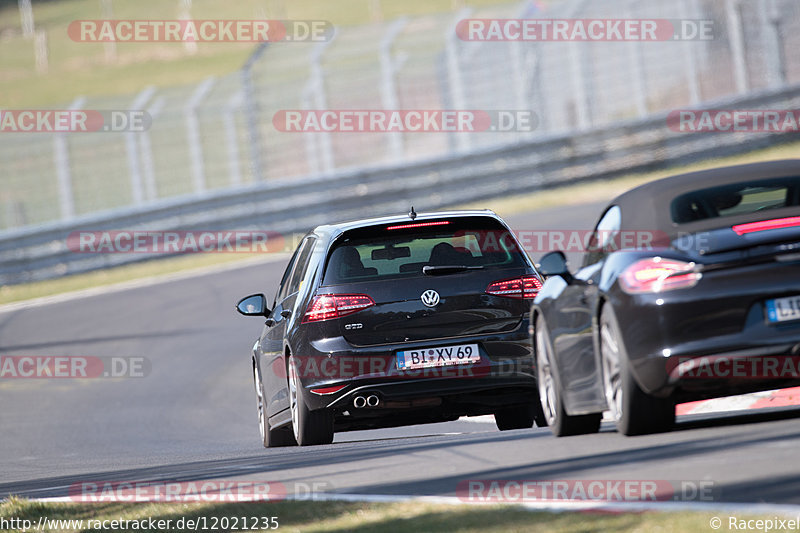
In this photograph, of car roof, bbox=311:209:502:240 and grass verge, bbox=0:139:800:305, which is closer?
car roof, bbox=311:209:502:240

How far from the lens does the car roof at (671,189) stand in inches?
322

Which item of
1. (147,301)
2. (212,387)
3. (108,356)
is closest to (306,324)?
(212,387)

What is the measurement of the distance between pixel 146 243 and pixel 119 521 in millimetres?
18598

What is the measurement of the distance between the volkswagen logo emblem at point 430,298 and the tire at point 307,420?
993mm

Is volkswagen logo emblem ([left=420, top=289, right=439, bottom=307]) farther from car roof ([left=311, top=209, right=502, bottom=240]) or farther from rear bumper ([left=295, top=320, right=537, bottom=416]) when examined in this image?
car roof ([left=311, top=209, right=502, bottom=240])

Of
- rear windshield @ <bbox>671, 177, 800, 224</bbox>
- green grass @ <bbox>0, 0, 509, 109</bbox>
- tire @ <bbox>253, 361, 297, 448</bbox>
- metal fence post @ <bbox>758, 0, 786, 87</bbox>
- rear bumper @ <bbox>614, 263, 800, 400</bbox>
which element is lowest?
tire @ <bbox>253, 361, 297, 448</bbox>

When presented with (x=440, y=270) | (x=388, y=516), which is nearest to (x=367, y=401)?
(x=440, y=270)

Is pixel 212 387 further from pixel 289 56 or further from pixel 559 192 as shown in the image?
pixel 289 56

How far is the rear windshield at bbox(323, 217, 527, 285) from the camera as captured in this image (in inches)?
400

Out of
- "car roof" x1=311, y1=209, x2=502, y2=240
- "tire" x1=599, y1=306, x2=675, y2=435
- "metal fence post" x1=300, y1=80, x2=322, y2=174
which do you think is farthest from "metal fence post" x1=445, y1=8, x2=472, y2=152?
"tire" x1=599, y1=306, x2=675, y2=435

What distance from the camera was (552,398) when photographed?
9.11 m

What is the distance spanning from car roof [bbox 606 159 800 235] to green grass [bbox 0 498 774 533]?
2311 mm

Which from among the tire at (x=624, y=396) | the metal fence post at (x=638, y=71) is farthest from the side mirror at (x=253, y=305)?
the metal fence post at (x=638, y=71)

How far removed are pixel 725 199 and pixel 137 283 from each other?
1647 centimetres
